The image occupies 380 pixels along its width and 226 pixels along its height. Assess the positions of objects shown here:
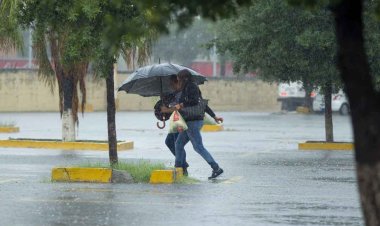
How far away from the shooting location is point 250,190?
51.6 ft

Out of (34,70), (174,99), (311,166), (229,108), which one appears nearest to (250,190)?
(174,99)

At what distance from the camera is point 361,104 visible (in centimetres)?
619

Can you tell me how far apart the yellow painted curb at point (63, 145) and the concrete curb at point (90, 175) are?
8.78m

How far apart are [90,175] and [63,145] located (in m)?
9.38

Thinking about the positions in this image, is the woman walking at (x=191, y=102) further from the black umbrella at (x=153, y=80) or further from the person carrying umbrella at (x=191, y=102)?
the black umbrella at (x=153, y=80)

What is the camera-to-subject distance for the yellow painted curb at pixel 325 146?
2605cm

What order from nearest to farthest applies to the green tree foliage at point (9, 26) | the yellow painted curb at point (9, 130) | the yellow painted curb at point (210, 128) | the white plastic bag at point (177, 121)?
the white plastic bag at point (177, 121) → the green tree foliage at point (9, 26) → the yellow painted curb at point (9, 130) → the yellow painted curb at point (210, 128)

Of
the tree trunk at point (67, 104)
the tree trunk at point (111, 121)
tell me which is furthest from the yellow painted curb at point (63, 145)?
the tree trunk at point (111, 121)

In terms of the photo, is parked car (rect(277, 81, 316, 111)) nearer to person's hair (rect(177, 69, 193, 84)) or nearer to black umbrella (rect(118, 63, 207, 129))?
black umbrella (rect(118, 63, 207, 129))

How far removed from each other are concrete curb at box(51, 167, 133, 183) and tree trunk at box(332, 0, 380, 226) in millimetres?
10739

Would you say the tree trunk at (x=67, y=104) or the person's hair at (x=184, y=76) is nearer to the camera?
the person's hair at (x=184, y=76)

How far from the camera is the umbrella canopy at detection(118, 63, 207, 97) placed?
19.2 metres

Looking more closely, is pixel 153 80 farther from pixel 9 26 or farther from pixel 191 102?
pixel 9 26

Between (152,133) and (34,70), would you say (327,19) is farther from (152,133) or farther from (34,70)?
(34,70)
